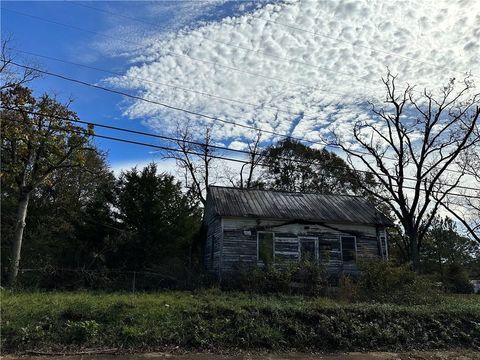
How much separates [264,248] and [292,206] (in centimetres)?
347

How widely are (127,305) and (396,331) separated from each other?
696 centimetres

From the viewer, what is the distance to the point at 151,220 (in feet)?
70.3

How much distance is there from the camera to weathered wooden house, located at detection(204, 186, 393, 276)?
2094 centimetres

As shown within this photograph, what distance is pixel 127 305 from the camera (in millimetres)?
10258

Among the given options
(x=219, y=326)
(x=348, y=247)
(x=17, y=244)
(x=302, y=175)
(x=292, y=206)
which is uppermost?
(x=302, y=175)

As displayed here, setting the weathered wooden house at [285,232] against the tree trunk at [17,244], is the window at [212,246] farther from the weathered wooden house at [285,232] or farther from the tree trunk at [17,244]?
the tree trunk at [17,244]

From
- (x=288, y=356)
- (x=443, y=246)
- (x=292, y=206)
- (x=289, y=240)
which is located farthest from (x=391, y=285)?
(x=443, y=246)

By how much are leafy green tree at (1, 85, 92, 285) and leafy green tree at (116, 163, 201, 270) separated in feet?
16.1

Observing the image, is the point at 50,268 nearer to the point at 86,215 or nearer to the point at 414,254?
the point at 86,215

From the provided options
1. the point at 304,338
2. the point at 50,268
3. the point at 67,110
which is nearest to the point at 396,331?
the point at 304,338

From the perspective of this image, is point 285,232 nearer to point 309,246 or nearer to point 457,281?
point 309,246

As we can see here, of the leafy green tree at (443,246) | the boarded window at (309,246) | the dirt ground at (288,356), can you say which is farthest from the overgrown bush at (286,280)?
the leafy green tree at (443,246)

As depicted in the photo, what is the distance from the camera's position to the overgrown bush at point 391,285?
1479cm

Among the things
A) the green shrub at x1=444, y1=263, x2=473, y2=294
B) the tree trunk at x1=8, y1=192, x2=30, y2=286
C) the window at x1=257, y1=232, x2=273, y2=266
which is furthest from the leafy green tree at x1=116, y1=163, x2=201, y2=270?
the green shrub at x1=444, y1=263, x2=473, y2=294
